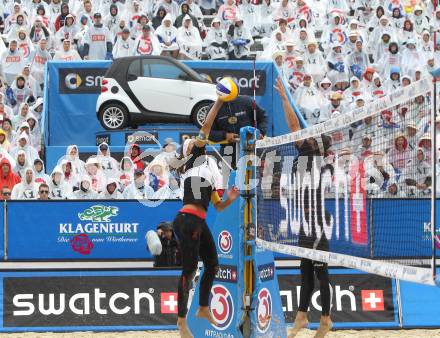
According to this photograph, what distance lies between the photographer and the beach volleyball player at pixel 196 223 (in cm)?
895

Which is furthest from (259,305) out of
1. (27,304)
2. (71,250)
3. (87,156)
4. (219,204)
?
(87,156)

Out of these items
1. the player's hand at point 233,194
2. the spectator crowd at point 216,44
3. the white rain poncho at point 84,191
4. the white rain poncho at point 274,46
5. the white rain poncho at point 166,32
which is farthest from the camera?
the white rain poncho at point 166,32

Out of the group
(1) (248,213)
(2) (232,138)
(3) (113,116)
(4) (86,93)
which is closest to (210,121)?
(2) (232,138)

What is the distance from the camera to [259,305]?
9305 millimetres

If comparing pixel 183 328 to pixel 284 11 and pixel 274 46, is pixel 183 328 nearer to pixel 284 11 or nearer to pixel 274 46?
pixel 274 46

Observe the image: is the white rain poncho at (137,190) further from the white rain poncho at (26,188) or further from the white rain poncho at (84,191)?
the white rain poncho at (26,188)

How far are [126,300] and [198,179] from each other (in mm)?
2630

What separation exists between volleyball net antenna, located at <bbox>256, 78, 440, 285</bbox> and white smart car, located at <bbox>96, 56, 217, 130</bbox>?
10075 millimetres

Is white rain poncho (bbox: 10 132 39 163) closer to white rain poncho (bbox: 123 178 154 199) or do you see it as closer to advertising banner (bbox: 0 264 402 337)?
white rain poncho (bbox: 123 178 154 199)

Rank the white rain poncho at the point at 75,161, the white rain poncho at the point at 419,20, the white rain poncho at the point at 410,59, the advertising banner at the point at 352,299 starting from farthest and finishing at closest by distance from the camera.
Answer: the white rain poncho at the point at 419,20, the white rain poncho at the point at 410,59, the white rain poncho at the point at 75,161, the advertising banner at the point at 352,299

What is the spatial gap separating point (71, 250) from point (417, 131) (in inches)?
291

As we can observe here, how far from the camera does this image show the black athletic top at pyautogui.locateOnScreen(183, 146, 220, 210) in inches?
354

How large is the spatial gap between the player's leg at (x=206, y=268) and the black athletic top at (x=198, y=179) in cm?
27

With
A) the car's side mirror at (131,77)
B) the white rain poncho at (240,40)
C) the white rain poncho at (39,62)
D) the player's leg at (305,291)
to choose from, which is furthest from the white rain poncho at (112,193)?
the player's leg at (305,291)
